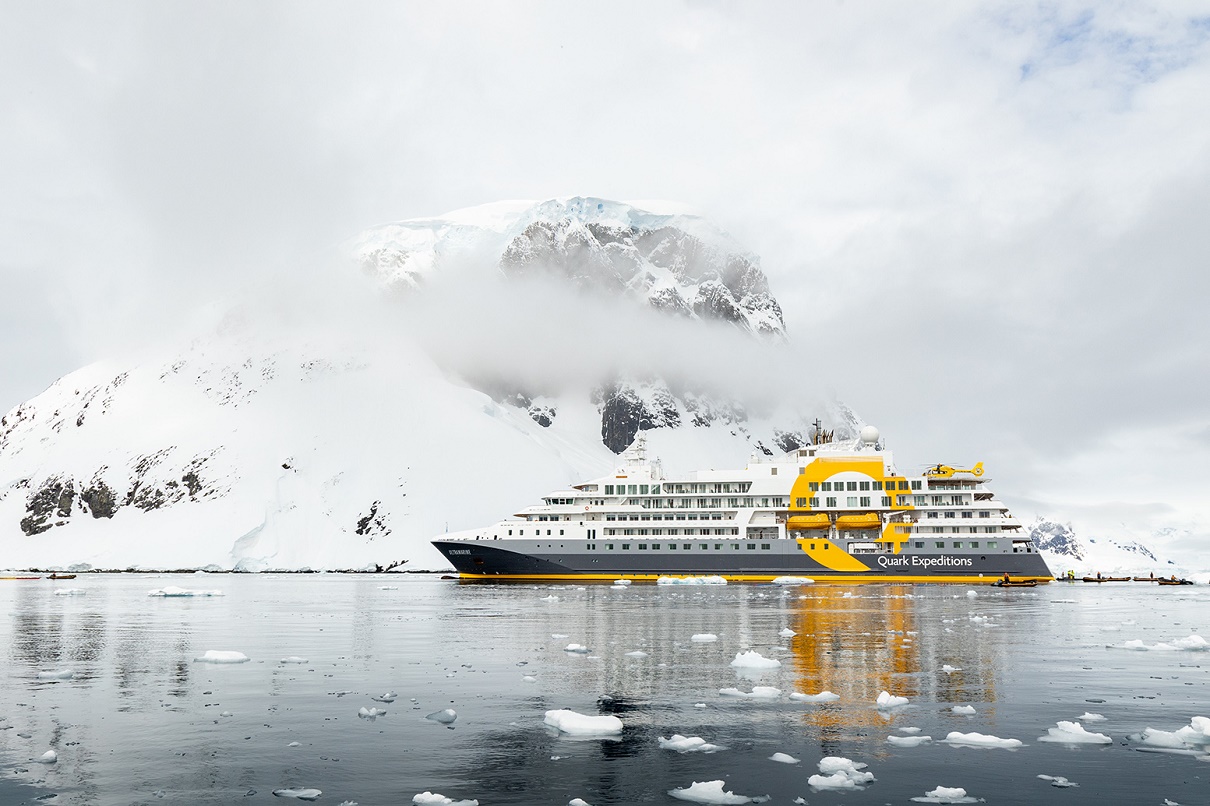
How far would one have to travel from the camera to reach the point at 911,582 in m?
95.5

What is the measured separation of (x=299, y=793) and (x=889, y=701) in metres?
12.9

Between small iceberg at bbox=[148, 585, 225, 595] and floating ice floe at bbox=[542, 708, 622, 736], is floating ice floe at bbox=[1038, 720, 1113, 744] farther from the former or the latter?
small iceberg at bbox=[148, 585, 225, 595]

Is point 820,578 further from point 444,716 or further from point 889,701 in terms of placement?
point 444,716

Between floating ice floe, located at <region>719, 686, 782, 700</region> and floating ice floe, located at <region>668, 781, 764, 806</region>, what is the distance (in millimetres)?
8269

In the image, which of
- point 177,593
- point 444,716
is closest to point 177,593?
point 177,593

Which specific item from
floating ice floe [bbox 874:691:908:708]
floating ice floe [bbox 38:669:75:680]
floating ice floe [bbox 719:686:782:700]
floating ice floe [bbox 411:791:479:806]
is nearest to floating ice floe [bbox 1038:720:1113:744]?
floating ice floe [bbox 874:691:908:708]

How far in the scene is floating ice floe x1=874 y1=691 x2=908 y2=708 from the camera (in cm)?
1997

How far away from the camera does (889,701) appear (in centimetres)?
2020

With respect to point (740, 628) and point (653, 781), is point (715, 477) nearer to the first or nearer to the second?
point (740, 628)

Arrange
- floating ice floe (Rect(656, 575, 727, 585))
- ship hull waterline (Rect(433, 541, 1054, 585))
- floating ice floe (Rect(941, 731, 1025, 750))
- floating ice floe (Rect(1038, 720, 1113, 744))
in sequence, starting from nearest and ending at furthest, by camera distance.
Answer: floating ice floe (Rect(941, 731, 1025, 750)) < floating ice floe (Rect(1038, 720, 1113, 744)) < floating ice floe (Rect(656, 575, 727, 585)) < ship hull waterline (Rect(433, 541, 1054, 585))

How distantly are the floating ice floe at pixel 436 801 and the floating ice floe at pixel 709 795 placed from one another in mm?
2957

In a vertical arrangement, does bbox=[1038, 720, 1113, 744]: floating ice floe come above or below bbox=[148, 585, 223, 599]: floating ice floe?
above

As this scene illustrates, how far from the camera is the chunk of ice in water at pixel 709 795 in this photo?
12.9 meters

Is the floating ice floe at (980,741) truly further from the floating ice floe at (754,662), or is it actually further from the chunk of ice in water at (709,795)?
the floating ice floe at (754,662)
